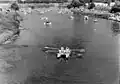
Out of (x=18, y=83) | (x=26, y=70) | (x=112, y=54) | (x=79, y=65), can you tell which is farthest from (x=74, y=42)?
(x=18, y=83)

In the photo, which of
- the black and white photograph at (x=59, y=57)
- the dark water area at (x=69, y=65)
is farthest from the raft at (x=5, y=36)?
the dark water area at (x=69, y=65)

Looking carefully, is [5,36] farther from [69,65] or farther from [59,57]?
[69,65]

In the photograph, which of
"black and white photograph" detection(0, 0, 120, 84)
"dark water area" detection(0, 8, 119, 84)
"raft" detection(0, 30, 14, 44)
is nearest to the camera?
"dark water area" detection(0, 8, 119, 84)

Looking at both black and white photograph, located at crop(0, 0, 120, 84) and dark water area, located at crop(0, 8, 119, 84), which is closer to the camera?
dark water area, located at crop(0, 8, 119, 84)

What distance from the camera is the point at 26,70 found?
3928 cm

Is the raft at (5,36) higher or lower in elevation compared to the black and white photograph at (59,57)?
higher

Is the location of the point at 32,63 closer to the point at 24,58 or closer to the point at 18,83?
the point at 24,58

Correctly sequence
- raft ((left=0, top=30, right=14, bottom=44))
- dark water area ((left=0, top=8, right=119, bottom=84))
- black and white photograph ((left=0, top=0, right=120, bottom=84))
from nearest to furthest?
dark water area ((left=0, top=8, right=119, bottom=84))
black and white photograph ((left=0, top=0, right=120, bottom=84))
raft ((left=0, top=30, right=14, bottom=44))

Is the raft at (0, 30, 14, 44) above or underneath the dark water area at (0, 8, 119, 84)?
above

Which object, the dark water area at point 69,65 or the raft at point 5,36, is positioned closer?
the dark water area at point 69,65

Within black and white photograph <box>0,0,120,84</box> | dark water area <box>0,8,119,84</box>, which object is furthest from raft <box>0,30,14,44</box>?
dark water area <box>0,8,119,84</box>

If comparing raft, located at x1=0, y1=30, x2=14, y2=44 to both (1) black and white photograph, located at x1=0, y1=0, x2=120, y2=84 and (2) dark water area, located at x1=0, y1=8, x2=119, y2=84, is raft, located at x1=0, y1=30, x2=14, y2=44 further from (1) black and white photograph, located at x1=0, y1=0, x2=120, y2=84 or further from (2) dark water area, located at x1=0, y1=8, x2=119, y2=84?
(2) dark water area, located at x1=0, y1=8, x2=119, y2=84

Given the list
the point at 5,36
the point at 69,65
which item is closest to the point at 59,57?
the point at 69,65

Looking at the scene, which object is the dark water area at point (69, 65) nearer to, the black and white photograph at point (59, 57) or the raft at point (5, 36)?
the black and white photograph at point (59, 57)
